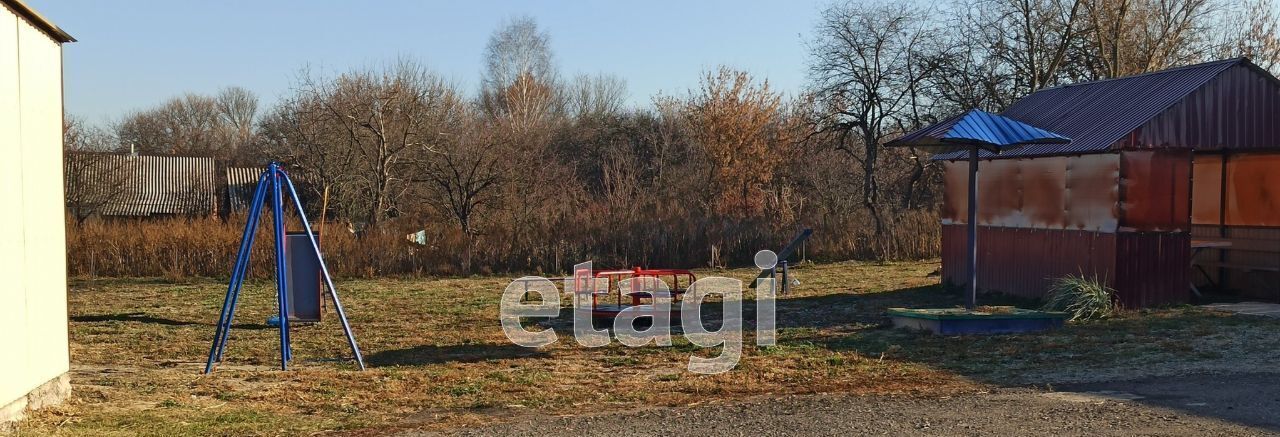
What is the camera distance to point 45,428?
7480 mm

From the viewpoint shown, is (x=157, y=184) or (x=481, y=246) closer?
(x=481, y=246)

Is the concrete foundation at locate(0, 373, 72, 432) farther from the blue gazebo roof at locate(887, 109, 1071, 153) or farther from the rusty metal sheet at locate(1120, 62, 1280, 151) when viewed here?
the rusty metal sheet at locate(1120, 62, 1280, 151)

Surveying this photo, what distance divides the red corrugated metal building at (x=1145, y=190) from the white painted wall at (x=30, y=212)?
11.7 metres

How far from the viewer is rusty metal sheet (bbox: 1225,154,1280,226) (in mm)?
15797

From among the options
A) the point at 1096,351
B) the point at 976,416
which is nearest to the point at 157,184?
the point at 1096,351

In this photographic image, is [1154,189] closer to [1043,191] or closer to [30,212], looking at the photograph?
[1043,191]

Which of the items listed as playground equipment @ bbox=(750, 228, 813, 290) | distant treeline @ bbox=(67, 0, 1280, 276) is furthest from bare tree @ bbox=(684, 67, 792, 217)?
playground equipment @ bbox=(750, 228, 813, 290)

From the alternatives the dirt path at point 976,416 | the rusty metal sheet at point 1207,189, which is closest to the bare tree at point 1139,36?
the rusty metal sheet at point 1207,189

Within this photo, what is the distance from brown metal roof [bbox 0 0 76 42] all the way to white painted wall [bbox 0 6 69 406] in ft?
0.14

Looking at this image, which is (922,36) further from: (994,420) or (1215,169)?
(994,420)

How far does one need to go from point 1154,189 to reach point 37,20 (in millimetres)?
12532

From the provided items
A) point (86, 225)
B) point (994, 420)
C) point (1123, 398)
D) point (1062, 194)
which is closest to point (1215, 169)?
point (1062, 194)

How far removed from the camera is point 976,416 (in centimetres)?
784

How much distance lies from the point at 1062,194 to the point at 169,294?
47.8 ft
